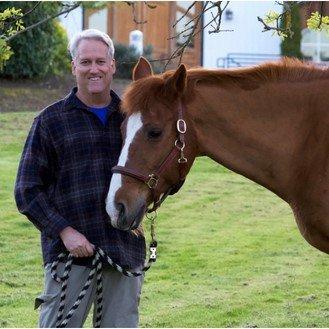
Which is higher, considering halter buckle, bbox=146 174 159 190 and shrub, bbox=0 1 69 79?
halter buckle, bbox=146 174 159 190

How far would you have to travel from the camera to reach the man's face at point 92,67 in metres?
3.96

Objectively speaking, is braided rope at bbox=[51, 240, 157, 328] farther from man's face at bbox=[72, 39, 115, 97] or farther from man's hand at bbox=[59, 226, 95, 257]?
man's face at bbox=[72, 39, 115, 97]

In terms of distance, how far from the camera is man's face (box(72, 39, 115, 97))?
396cm

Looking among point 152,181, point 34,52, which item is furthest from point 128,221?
point 34,52

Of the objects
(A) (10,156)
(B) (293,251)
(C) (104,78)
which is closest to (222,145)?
(C) (104,78)

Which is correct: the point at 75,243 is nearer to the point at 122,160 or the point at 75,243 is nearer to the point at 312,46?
the point at 122,160

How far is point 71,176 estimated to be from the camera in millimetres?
3920

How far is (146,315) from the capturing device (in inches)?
251

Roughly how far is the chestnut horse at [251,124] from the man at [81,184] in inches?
6.2

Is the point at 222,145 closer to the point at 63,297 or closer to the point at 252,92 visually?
the point at 252,92

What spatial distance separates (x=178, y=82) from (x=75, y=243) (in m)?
0.85

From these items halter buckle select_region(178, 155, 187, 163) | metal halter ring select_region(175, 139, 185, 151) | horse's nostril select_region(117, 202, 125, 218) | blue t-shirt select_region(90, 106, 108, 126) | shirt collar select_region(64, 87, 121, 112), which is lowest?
horse's nostril select_region(117, 202, 125, 218)

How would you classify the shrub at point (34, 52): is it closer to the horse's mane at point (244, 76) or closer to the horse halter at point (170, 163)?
the horse's mane at point (244, 76)

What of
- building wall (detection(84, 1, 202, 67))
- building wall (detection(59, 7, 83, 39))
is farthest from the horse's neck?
building wall (detection(84, 1, 202, 67))
